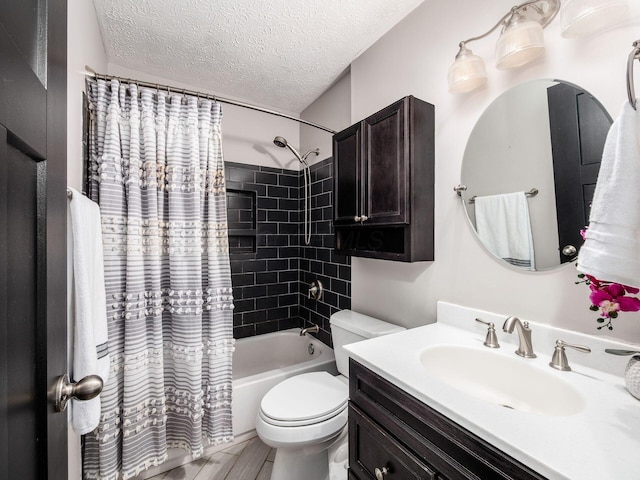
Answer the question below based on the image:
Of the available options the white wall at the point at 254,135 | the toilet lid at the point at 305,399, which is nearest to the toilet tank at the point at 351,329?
the toilet lid at the point at 305,399

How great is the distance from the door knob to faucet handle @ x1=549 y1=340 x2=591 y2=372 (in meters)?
1.23

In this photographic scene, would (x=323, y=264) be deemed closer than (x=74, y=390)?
No

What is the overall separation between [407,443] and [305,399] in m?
0.76

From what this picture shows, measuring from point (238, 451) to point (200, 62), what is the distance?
2.52 m

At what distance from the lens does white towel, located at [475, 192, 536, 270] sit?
108 cm

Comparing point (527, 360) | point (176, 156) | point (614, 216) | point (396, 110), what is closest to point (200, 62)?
point (176, 156)

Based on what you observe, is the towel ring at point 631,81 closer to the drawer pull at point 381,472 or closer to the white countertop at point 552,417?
the white countertop at point 552,417

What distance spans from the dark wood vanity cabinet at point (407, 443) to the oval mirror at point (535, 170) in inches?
27.1

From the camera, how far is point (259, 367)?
7.98 ft

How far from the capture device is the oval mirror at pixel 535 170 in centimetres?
94

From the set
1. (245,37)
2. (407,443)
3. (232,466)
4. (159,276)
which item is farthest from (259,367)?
(245,37)

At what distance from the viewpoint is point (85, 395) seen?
0.57 metres

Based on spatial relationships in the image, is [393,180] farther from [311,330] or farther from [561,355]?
[311,330]

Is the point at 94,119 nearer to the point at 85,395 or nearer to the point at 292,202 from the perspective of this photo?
the point at 85,395
